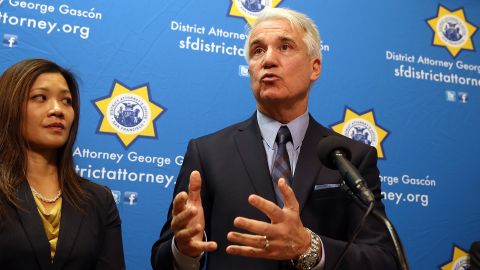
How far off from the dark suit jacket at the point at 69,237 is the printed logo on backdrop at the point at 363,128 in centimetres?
117

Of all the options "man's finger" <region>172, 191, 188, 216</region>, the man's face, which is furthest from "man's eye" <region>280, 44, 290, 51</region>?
"man's finger" <region>172, 191, 188, 216</region>

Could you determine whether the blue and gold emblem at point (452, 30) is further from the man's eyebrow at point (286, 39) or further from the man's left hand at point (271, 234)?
the man's left hand at point (271, 234)

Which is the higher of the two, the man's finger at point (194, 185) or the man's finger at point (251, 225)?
the man's finger at point (194, 185)

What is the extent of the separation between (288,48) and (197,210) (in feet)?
2.30

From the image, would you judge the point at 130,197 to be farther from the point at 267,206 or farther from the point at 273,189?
the point at 267,206

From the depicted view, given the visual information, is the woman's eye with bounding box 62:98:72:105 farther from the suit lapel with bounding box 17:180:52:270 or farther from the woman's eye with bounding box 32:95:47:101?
the suit lapel with bounding box 17:180:52:270

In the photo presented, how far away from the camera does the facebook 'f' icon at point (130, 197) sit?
213 centimetres

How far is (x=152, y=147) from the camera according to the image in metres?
2.20

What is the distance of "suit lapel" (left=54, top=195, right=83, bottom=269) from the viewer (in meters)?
1.58

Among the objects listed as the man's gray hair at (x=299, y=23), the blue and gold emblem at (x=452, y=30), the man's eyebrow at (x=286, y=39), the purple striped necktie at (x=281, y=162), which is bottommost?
the purple striped necktie at (x=281, y=162)

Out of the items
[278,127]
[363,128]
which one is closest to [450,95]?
[363,128]

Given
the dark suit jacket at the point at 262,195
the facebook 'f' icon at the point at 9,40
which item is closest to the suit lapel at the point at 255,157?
the dark suit jacket at the point at 262,195

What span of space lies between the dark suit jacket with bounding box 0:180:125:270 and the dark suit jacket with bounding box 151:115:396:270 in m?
0.28

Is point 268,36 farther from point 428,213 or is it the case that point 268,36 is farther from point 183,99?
point 428,213
